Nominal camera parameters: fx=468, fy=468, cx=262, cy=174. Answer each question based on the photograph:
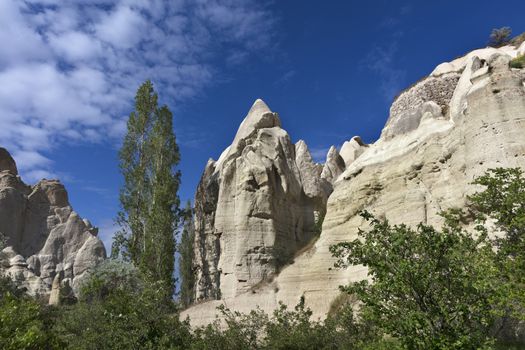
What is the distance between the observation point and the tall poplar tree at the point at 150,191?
25.7 m

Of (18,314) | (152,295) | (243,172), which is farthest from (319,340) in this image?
(243,172)

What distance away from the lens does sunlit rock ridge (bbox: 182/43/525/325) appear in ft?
49.8

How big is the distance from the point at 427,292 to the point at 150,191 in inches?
897

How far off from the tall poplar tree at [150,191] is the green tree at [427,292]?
18327 millimetres

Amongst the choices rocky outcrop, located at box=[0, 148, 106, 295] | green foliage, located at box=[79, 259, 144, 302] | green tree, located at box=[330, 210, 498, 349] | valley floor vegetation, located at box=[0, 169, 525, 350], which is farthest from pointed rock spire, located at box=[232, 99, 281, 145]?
rocky outcrop, located at box=[0, 148, 106, 295]

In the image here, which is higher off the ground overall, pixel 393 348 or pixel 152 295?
pixel 152 295

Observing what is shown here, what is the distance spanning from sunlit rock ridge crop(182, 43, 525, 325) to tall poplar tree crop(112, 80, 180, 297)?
77.2 inches

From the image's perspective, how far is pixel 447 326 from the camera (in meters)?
6.61

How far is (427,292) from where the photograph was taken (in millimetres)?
6855

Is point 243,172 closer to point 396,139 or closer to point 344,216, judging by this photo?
point 344,216

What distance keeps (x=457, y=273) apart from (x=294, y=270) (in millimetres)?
14249

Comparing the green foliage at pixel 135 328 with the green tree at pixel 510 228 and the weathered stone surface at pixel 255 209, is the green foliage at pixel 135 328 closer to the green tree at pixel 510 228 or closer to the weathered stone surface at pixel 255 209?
the weathered stone surface at pixel 255 209

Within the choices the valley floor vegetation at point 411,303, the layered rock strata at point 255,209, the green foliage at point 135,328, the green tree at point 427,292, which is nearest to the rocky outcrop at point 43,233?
the layered rock strata at point 255,209

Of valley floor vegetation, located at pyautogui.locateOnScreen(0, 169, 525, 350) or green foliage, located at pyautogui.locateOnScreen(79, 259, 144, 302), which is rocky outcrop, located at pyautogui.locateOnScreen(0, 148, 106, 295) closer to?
green foliage, located at pyautogui.locateOnScreen(79, 259, 144, 302)
